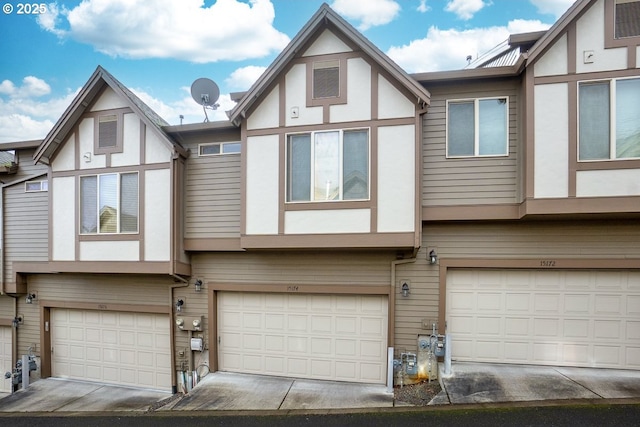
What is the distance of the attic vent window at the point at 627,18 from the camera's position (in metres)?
5.57

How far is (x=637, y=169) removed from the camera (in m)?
5.42

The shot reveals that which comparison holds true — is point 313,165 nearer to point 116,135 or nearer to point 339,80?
point 339,80

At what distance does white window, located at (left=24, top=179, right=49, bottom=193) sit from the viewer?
8.66m

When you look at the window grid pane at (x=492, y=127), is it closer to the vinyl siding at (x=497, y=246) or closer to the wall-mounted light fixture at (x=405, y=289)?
the vinyl siding at (x=497, y=246)

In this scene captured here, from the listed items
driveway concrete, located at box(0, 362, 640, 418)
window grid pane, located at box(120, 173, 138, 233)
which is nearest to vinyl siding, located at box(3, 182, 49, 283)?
window grid pane, located at box(120, 173, 138, 233)

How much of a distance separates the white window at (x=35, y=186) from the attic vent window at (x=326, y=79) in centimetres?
740

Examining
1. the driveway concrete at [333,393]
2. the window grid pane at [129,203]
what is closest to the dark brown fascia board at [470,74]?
the driveway concrete at [333,393]

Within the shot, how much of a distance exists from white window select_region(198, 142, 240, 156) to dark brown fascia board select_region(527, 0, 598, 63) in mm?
5828

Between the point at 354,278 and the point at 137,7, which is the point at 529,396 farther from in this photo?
the point at 137,7

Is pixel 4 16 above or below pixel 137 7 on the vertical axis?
below

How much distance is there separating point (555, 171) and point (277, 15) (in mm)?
9087

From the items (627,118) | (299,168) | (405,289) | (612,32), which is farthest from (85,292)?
(612,32)

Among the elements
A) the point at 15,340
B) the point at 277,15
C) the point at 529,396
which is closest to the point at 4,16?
the point at 277,15

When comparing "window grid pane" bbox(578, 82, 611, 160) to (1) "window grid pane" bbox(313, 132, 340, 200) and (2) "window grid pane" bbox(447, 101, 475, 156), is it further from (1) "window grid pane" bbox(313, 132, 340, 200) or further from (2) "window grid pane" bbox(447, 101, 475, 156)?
(1) "window grid pane" bbox(313, 132, 340, 200)
